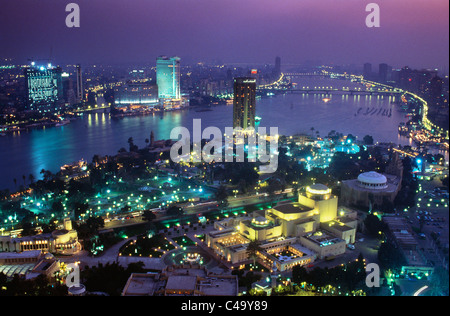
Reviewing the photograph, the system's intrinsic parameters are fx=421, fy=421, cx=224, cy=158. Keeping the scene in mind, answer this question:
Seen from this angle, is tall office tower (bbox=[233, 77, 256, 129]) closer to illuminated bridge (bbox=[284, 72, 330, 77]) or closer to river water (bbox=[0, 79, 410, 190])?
river water (bbox=[0, 79, 410, 190])

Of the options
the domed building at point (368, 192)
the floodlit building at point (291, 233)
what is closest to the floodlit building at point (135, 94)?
the domed building at point (368, 192)

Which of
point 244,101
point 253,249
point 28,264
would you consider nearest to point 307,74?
point 244,101

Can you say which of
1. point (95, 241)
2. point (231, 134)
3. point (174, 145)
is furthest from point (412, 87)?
point (95, 241)

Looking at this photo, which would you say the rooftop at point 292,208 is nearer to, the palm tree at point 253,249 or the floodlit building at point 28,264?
the palm tree at point 253,249

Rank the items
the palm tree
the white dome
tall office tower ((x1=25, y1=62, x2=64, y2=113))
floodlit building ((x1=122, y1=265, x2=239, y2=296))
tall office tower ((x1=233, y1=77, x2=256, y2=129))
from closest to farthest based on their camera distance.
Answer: floodlit building ((x1=122, y1=265, x2=239, y2=296)) < the palm tree < the white dome < tall office tower ((x1=233, y1=77, x2=256, y2=129)) < tall office tower ((x1=25, y1=62, x2=64, y2=113))

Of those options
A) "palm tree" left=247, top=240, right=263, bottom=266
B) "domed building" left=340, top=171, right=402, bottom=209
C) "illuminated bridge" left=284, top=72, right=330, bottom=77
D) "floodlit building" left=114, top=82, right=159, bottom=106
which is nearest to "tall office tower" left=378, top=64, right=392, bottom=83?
"illuminated bridge" left=284, top=72, right=330, bottom=77

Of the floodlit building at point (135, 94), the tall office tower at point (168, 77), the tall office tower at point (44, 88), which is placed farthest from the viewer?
the tall office tower at point (168, 77)

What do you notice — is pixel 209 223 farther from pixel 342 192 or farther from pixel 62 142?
pixel 62 142
